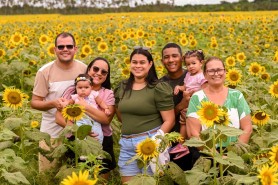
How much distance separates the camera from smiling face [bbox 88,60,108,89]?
421 cm

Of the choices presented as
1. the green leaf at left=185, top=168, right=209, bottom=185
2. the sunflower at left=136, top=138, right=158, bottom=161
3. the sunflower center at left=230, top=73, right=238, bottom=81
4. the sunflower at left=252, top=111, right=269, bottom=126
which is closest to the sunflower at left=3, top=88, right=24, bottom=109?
the sunflower at left=136, top=138, right=158, bottom=161

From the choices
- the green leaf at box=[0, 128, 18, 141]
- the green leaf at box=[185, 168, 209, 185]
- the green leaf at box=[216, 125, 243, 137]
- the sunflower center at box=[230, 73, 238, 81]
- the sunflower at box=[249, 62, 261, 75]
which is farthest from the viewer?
the sunflower at box=[249, 62, 261, 75]

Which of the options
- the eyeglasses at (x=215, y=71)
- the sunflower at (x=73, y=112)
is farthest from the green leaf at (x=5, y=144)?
the eyeglasses at (x=215, y=71)

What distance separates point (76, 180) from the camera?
250 centimetres

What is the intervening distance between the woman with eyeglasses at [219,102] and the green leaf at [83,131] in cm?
80

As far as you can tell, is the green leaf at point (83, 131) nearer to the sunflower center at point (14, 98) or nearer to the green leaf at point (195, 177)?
the sunflower center at point (14, 98)

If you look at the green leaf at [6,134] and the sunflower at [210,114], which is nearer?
the sunflower at [210,114]

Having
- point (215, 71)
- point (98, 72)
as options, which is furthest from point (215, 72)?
point (98, 72)

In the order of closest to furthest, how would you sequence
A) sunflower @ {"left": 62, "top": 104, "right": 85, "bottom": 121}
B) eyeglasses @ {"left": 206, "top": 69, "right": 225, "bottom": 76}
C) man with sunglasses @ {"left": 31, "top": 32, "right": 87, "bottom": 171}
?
sunflower @ {"left": 62, "top": 104, "right": 85, "bottom": 121}, eyeglasses @ {"left": 206, "top": 69, "right": 225, "bottom": 76}, man with sunglasses @ {"left": 31, "top": 32, "right": 87, "bottom": 171}

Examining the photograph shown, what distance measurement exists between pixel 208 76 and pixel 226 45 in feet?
28.5

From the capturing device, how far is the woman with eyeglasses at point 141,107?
3953 millimetres

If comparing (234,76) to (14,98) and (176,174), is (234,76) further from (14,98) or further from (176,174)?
(14,98)

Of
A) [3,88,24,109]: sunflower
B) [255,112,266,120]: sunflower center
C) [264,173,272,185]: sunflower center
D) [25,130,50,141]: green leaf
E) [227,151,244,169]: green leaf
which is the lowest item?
[25,130,50,141]: green leaf

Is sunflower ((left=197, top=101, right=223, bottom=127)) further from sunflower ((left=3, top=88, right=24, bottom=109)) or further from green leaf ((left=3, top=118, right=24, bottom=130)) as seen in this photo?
sunflower ((left=3, top=88, right=24, bottom=109))
